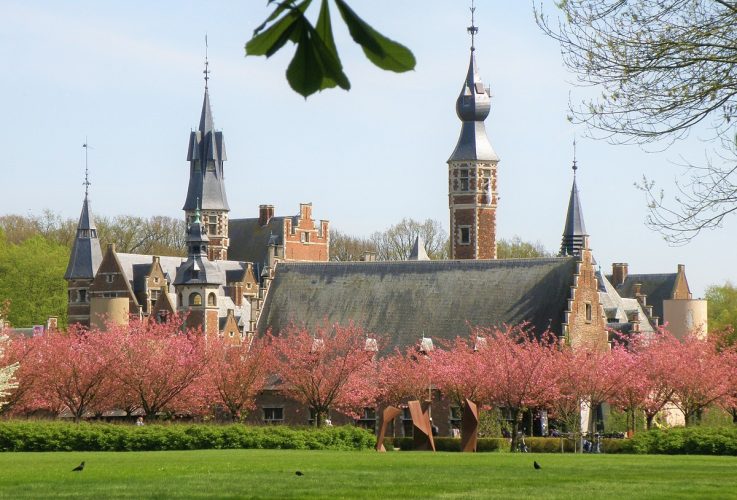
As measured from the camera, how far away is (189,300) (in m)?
63.1

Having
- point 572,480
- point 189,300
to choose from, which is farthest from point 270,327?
point 572,480

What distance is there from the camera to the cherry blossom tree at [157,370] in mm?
51719

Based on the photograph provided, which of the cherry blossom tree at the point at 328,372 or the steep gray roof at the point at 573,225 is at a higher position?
the steep gray roof at the point at 573,225

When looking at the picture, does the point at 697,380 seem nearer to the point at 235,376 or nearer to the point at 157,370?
the point at 235,376

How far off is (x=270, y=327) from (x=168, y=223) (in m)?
50.7

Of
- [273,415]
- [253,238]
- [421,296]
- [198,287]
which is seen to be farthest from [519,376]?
[253,238]

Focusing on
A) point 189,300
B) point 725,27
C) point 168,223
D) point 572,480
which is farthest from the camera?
point 168,223

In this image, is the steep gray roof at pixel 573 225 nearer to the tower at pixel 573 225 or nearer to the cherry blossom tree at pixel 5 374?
the tower at pixel 573 225

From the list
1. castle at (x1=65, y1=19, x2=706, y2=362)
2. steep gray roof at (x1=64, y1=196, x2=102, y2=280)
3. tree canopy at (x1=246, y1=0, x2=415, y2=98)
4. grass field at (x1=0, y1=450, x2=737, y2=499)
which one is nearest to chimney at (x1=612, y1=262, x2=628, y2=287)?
castle at (x1=65, y1=19, x2=706, y2=362)

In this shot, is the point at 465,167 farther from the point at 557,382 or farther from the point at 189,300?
the point at 557,382

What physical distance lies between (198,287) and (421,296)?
1083cm

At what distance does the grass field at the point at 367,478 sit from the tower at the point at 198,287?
30988 millimetres

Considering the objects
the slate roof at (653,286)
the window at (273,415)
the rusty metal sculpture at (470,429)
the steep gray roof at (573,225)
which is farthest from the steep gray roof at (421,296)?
the slate roof at (653,286)

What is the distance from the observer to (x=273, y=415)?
57562mm
